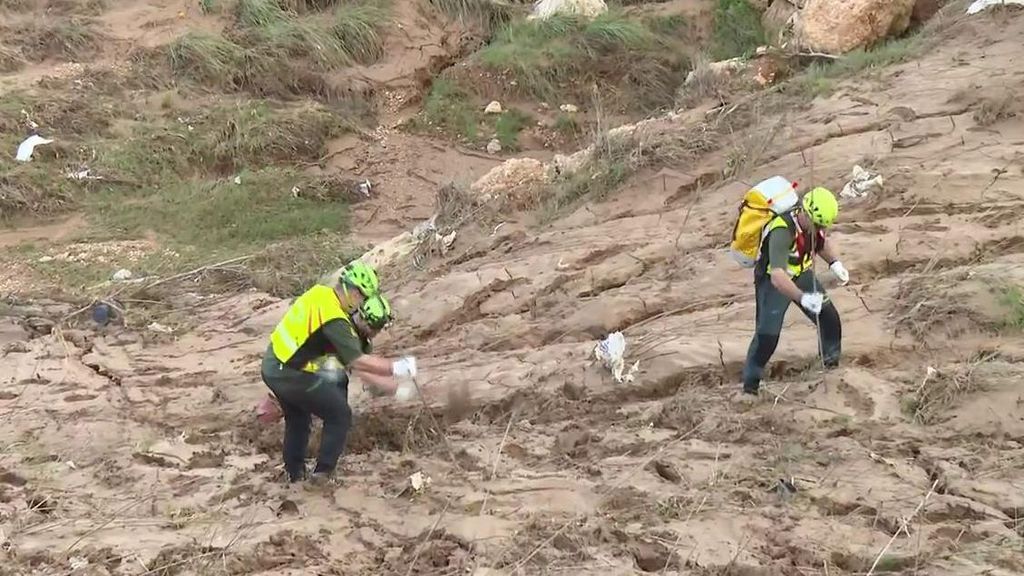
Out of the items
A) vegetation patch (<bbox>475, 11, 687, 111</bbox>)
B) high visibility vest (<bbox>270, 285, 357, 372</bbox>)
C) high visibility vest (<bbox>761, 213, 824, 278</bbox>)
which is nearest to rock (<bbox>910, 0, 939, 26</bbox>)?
vegetation patch (<bbox>475, 11, 687, 111</bbox>)

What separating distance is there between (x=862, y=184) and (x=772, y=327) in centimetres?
228

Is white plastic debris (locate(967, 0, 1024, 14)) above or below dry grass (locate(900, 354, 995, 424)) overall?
above

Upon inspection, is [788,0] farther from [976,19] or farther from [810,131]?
[810,131]

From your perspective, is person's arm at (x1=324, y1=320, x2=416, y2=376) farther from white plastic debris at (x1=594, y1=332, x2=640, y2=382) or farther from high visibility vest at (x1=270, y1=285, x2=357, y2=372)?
white plastic debris at (x1=594, y1=332, x2=640, y2=382)

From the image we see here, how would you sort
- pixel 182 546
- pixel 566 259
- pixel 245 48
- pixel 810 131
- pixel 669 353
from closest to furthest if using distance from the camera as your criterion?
1. pixel 182 546
2. pixel 669 353
3. pixel 566 259
4. pixel 810 131
5. pixel 245 48

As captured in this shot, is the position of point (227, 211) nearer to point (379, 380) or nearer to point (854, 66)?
point (854, 66)

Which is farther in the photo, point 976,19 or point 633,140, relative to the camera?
point 976,19

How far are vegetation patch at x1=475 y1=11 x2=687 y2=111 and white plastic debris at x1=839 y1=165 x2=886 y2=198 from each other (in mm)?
5242

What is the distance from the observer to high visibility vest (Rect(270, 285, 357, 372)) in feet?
13.2

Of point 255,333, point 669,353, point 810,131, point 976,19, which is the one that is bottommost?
point 255,333

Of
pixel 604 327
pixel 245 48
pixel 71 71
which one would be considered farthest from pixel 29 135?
pixel 604 327

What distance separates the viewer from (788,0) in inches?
431

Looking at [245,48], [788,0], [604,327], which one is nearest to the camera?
[604,327]

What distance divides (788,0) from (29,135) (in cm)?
838
